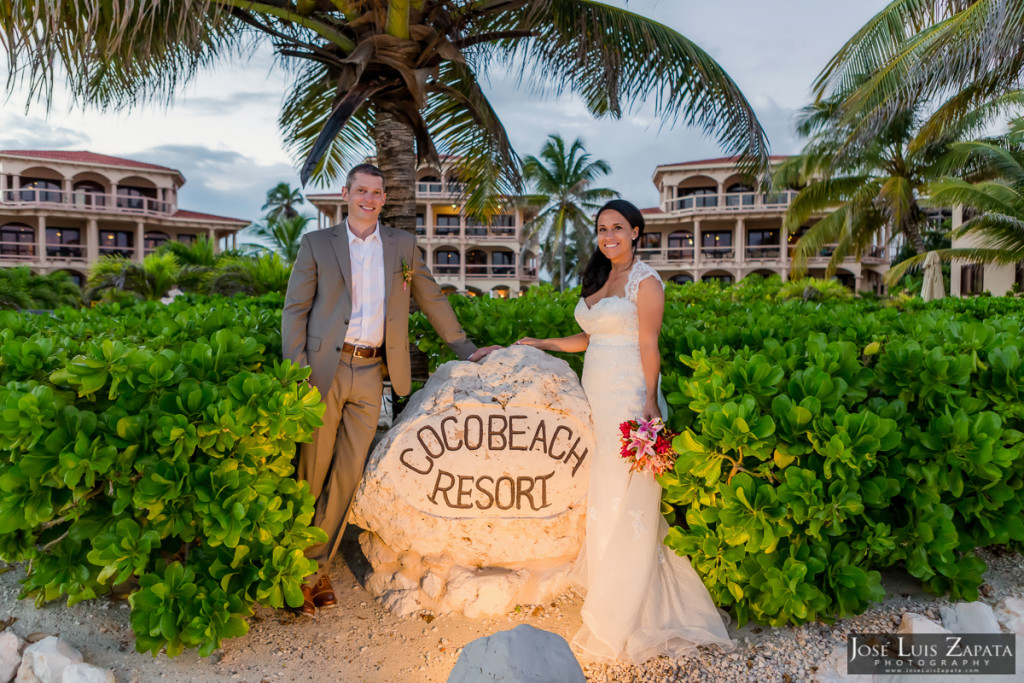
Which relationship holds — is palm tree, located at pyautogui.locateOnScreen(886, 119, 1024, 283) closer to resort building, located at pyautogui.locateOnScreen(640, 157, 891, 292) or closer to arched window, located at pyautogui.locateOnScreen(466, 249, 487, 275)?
resort building, located at pyautogui.locateOnScreen(640, 157, 891, 292)

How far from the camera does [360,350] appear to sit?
3400mm

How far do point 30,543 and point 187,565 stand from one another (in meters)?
0.68

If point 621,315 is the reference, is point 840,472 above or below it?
below

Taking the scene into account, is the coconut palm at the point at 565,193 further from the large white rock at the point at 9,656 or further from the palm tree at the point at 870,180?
the large white rock at the point at 9,656

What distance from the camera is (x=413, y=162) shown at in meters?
5.93

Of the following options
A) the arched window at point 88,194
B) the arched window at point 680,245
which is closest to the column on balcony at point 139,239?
the arched window at point 88,194

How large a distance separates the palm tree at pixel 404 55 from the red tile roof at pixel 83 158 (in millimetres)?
36030

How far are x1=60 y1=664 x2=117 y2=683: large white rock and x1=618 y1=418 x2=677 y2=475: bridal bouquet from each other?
93.6 inches

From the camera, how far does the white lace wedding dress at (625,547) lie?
9.70ft

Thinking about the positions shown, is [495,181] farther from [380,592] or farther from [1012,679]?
[1012,679]

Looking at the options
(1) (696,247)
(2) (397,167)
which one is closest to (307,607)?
(2) (397,167)

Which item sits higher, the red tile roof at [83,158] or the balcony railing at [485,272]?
the red tile roof at [83,158]

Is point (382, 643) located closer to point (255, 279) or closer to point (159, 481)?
point (159, 481)

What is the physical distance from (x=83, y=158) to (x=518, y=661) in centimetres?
4351
